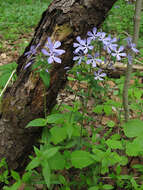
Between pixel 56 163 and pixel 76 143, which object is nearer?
pixel 56 163

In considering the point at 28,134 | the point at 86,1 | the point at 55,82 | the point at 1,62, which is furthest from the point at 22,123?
the point at 1,62

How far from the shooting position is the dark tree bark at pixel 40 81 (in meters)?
1.55

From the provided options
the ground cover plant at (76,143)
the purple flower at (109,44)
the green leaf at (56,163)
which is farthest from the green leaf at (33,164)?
the purple flower at (109,44)

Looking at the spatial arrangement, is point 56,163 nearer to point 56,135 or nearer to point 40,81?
point 56,135

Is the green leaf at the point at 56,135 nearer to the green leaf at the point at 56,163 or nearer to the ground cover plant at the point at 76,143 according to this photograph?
the ground cover plant at the point at 76,143

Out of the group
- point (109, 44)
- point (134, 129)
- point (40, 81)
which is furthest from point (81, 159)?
point (109, 44)

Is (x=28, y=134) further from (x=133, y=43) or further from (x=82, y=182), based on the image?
(x=133, y=43)

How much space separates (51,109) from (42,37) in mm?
618

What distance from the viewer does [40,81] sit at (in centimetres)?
157

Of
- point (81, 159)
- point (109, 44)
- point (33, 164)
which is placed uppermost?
point (109, 44)

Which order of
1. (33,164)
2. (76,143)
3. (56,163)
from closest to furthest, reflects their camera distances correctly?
(33,164) < (56,163) < (76,143)

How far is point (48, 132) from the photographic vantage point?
5.11 ft

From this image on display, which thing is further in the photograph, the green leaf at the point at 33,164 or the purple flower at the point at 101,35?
the purple flower at the point at 101,35

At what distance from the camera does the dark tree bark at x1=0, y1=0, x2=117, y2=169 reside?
155 centimetres
